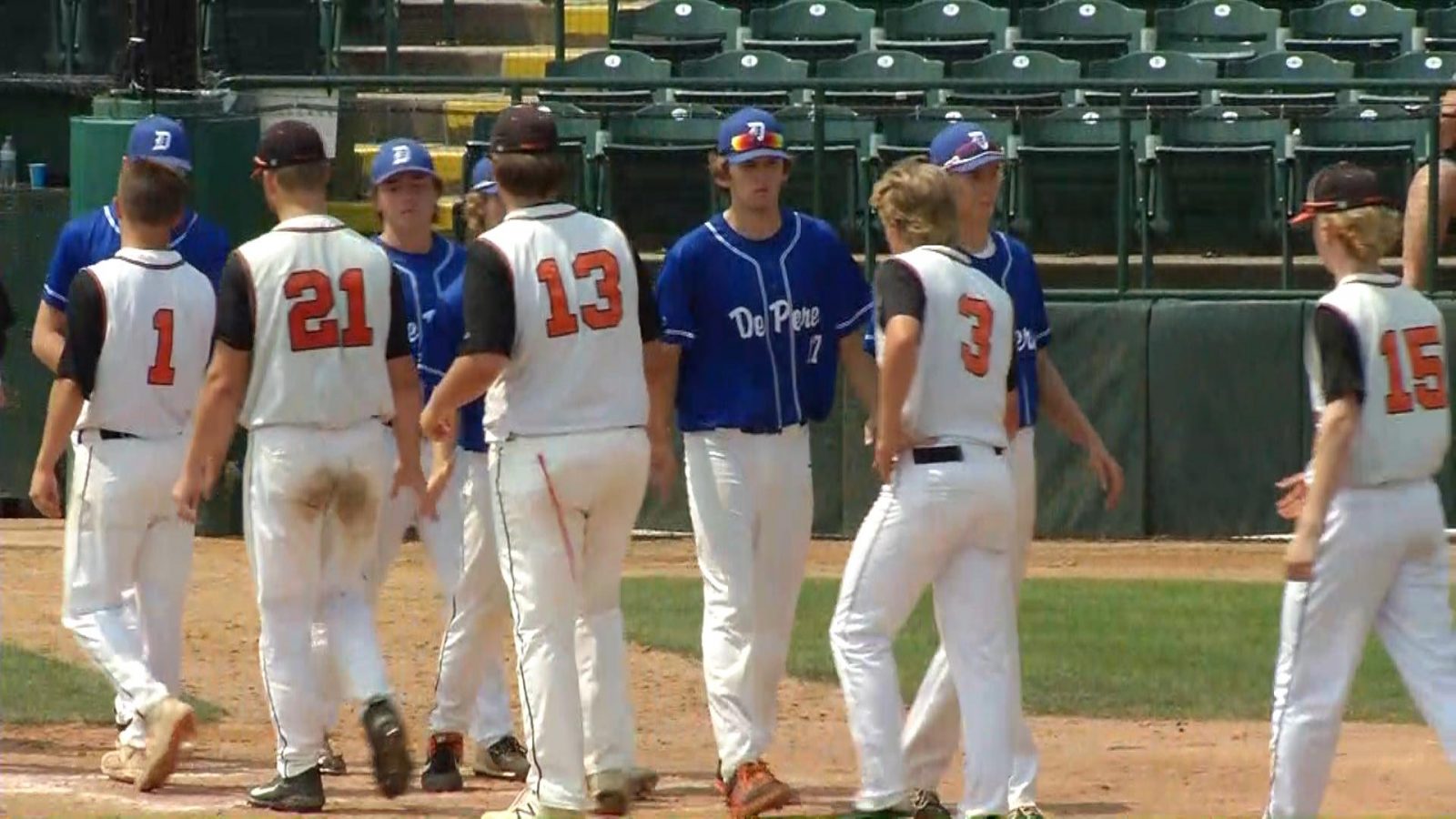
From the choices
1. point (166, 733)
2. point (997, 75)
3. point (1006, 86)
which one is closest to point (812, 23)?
point (997, 75)

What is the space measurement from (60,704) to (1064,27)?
33.9 ft

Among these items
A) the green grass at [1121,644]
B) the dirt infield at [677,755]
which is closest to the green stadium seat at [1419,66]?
the green grass at [1121,644]

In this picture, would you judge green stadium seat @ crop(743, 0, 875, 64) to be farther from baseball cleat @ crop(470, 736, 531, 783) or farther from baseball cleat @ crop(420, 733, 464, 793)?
baseball cleat @ crop(420, 733, 464, 793)

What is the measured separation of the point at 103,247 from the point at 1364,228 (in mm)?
4273

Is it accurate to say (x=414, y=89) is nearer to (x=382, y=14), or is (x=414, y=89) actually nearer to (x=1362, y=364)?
(x=382, y=14)

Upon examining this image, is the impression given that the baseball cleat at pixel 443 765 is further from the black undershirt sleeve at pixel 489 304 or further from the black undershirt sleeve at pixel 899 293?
the black undershirt sleeve at pixel 899 293

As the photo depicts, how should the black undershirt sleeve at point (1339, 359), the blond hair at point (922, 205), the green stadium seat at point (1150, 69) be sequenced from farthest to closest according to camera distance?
the green stadium seat at point (1150, 69) → the blond hair at point (922, 205) → the black undershirt sleeve at point (1339, 359)

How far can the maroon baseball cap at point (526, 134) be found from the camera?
7.16 m

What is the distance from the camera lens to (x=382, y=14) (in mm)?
20188

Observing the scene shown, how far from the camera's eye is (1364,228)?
6.79 meters

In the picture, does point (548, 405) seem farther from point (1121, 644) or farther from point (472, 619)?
point (1121, 644)

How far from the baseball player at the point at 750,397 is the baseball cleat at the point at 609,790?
352mm

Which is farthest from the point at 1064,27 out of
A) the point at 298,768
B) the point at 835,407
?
the point at 298,768

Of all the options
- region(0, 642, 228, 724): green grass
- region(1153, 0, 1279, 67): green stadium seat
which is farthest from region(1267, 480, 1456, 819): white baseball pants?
region(1153, 0, 1279, 67): green stadium seat
